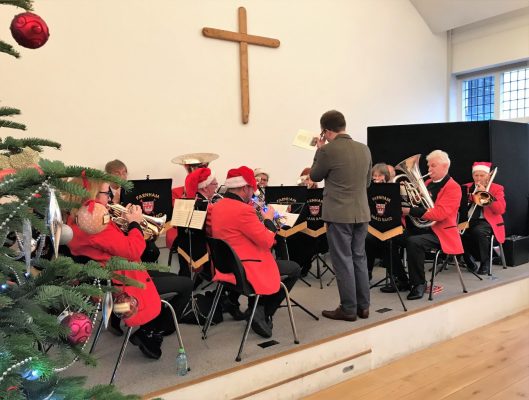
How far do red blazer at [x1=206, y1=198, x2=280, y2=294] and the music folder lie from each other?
353 mm

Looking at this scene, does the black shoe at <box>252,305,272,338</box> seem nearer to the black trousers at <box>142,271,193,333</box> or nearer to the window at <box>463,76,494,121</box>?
the black trousers at <box>142,271,193,333</box>

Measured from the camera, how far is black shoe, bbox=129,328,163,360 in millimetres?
2951

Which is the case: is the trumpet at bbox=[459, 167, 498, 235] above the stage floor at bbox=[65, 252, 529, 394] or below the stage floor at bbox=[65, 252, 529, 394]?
above

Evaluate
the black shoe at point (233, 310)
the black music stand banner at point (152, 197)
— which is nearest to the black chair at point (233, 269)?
the black shoe at point (233, 310)

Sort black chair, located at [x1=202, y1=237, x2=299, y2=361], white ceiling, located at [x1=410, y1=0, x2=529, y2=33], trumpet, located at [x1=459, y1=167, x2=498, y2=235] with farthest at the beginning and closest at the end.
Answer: white ceiling, located at [x1=410, y1=0, x2=529, y2=33], trumpet, located at [x1=459, y1=167, x2=498, y2=235], black chair, located at [x1=202, y1=237, x2=299, y2=361]

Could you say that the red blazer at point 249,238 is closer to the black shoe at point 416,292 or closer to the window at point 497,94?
the black shoe at point 416,292

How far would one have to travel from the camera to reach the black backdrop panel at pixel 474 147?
607 centimetres

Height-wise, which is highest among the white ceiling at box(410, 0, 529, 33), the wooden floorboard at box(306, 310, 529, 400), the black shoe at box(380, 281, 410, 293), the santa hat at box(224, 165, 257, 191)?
the white ceiling at box(410, 0, 529, 33)

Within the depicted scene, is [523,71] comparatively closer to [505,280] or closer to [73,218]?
[505,280]

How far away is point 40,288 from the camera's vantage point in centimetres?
112

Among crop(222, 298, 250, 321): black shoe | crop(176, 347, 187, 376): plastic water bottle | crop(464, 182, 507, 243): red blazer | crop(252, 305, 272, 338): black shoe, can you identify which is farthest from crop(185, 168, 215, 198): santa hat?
crop(464, 182, 507, 243): red blazer

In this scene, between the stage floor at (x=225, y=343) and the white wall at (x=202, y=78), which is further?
the white wall at (x=202, y=78)

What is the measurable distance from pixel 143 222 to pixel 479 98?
7.27 meters

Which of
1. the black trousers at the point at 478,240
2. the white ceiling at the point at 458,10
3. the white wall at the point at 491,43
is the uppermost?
the white ceiling at the point at 458,10
